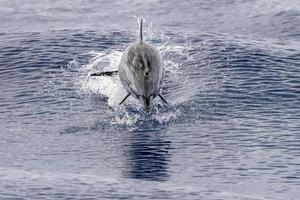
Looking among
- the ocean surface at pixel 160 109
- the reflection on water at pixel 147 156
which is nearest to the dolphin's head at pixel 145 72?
the reflection on water at pixel 147 156

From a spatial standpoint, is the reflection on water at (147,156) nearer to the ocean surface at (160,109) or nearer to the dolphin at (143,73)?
the ocean surface at (160,109)

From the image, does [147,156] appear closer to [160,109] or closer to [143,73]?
[143,73]

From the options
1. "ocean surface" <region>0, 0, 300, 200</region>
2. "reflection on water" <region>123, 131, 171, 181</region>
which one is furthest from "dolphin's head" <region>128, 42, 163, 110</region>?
"ocean surface" <region>0, 0, 300, 200</region>

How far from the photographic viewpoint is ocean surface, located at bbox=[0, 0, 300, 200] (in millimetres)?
30188

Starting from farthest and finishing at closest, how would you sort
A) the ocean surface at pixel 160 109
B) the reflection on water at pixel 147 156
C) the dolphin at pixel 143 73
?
the dolphin at pixel 143 73
the reflection on water at pixel 147 156
the ocean surface at pixel 160 109

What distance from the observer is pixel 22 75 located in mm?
41812

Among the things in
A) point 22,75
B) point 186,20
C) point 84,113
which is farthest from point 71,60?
point 186,20

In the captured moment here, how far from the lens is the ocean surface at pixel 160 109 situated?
99.0 ft

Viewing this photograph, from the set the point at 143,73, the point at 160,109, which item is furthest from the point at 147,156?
the point at 160,109

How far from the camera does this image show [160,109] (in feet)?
120

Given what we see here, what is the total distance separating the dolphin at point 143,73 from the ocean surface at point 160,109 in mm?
1523

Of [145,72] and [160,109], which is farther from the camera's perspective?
[160,109]

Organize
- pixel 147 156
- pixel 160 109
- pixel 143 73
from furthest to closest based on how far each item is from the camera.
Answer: pixel 160 109 → pixel 143 73 → pixel 147 156

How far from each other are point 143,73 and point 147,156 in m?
2.59
